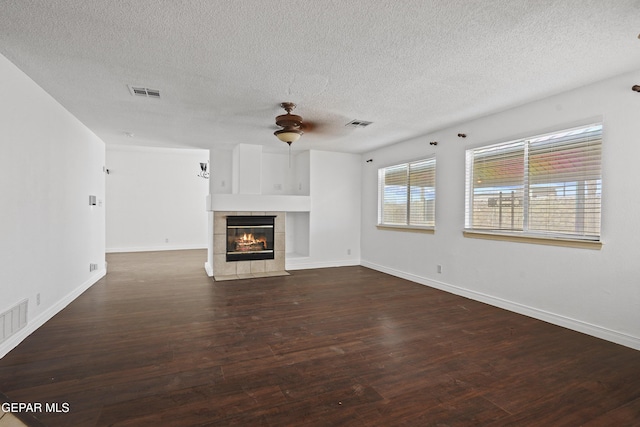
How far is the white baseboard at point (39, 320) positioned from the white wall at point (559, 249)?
503cm

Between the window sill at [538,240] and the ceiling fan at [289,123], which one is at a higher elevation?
the ceiling fan at [289,123]

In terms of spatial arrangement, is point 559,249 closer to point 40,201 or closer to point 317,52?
point 317,52

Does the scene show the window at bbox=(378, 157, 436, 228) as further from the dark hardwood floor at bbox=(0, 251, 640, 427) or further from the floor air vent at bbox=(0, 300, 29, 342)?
the floor air vent at bbox=(0, 300, 29, 342)

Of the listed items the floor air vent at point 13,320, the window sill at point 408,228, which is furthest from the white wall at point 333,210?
the floor air vent at point 13,320

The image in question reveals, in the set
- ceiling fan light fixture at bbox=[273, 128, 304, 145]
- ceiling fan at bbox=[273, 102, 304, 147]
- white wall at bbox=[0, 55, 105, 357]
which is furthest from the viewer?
ceiling fan light fixture at bbox=[273, 128, 304, 145]

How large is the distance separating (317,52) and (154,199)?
27.9 ft

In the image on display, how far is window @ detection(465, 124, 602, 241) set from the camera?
322 centimetres

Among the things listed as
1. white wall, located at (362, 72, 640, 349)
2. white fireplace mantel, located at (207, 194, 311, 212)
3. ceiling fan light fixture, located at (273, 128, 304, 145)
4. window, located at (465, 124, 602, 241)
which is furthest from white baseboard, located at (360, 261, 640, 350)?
ceiling fan light fixture, located at (273, 128, 304, 145)

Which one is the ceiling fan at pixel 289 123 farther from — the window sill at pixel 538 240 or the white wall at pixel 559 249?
the window sill at pixel 538 240

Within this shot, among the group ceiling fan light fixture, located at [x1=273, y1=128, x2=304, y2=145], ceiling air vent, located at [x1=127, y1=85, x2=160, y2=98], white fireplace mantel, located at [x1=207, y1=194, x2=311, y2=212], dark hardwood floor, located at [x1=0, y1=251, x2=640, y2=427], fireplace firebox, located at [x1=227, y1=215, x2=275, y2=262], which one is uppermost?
ceiling air vent, located at [x1=127, y1=85, x2=160, y2=98]

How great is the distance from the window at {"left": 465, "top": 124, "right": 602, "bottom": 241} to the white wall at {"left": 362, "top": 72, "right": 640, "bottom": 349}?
0.11 metres

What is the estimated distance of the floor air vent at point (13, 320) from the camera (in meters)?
2.59

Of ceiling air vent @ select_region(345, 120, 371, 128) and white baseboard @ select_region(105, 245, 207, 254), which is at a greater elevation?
ceiling air vent @ select_region(345, 120, 371, 128)

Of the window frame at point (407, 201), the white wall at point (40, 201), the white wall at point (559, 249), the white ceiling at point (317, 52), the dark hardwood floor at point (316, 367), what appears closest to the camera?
the dark hardwood floor at point (316, 367)
